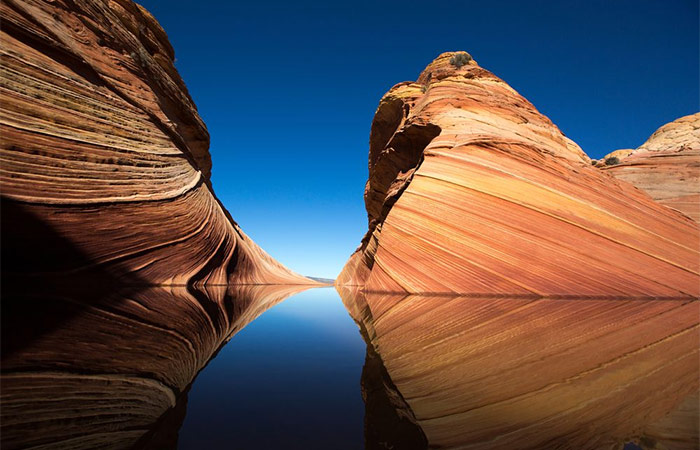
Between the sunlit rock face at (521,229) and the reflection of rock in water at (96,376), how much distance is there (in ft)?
17.6

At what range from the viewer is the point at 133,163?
6.39 m

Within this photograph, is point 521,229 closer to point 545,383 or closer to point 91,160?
point 545,383

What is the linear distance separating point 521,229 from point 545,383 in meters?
6.00

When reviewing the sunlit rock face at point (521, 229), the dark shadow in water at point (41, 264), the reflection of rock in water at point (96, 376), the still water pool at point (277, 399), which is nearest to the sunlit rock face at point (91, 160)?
the dark shadow in water at point (41, 264)

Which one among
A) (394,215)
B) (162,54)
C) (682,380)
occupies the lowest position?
(682,380)

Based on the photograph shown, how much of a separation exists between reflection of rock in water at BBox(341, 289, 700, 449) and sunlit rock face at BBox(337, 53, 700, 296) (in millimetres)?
4016

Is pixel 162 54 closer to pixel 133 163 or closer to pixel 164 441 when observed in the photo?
pixel 133 163

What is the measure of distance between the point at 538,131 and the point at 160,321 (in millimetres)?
10149

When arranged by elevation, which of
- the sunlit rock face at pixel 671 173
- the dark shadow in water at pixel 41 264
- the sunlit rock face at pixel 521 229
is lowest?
the dark shadow in water at pixel 41 264

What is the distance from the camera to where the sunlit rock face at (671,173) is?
910 cm

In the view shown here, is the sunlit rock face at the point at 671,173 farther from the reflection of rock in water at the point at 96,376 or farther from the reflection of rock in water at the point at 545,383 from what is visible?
the reflection of rock in water at the point at 96,376

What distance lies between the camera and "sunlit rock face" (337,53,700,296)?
21.3 feet

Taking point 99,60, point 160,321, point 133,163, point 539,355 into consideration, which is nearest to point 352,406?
point 539,355

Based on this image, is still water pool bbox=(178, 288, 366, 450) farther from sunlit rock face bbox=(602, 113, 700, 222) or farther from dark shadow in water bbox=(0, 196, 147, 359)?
sunlit rock face bbox=(602, 113, 700, 222)
